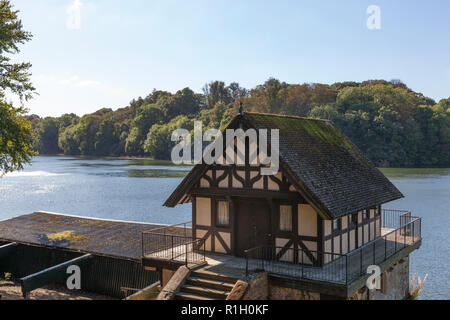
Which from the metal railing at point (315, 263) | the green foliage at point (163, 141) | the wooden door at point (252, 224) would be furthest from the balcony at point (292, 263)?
the green foliage at point (163, 141)

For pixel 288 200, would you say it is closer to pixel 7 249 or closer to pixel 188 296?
pixel 188 296

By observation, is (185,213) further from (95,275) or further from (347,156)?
(347,156)

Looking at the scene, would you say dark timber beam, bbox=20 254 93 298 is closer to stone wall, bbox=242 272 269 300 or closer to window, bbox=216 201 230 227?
window, bbox=216 201 230 227

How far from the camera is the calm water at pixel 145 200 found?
29.0 meters

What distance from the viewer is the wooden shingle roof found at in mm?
16281

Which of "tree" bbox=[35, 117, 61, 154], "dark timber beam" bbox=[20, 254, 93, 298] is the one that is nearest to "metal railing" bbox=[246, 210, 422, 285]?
"dark timber beam" bbox=[20, 254, 93, 298]

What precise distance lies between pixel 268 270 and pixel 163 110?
429 ft

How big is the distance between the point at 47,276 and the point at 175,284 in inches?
306

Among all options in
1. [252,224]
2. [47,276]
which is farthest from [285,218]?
[47,276]

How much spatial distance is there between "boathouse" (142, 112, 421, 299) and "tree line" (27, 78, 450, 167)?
149ft
